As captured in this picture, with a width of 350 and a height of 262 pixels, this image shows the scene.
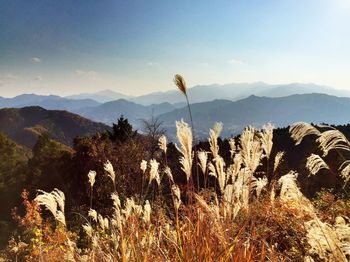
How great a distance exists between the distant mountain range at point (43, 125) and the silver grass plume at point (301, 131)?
479 feet

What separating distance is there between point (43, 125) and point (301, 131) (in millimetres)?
180502

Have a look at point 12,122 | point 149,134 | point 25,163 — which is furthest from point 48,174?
Result: point 12,122

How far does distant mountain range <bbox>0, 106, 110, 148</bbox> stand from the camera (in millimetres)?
148375

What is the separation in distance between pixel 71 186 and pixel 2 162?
12.9m

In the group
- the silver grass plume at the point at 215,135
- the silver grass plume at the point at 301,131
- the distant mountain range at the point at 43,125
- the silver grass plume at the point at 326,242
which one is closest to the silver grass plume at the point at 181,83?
the silver grass plume at the point at 215,135

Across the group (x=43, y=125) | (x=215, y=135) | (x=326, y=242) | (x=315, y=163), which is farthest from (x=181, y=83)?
(x=43, y=125)

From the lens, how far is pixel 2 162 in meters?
37.4

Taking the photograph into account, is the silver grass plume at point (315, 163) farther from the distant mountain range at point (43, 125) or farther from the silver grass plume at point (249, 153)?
the distant mountain range at point (43, 125)

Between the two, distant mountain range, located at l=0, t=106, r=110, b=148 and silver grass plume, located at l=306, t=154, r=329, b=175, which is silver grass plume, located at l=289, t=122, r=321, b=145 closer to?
silver grass plume, located at l=306, t=154, r=329, b=175

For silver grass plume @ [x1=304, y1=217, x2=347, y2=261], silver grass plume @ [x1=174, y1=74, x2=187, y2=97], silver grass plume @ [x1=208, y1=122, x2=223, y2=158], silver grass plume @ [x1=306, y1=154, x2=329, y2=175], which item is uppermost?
silver grass plume @ [x1=174, y1=74, x2=187, y2=97]

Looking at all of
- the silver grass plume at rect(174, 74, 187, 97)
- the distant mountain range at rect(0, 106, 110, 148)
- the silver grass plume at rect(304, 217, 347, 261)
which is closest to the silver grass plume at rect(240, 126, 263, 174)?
the silver grass plume at rect(174, 74, 187, 97)

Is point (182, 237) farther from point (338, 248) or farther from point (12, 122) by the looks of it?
point (12, 122)

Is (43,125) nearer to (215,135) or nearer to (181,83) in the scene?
(215,135)

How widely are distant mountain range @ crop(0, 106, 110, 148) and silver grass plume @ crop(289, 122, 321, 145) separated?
14589 cm
